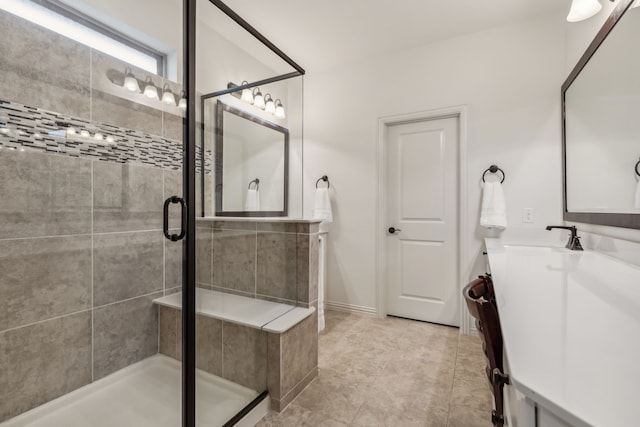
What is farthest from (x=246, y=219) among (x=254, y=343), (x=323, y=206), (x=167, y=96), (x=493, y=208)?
(x=493, y=208)

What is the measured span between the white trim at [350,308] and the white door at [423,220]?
0.65 feet

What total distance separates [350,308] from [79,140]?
263 cm

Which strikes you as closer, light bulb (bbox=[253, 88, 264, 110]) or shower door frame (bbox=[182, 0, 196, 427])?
shower door frame (bbox=[182, 0, 196, 427])

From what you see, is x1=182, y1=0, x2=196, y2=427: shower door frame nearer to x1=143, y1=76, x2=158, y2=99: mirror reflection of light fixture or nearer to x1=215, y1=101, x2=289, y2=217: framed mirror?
x1=215, y1=101, x2=289, y2=217: framed mirror

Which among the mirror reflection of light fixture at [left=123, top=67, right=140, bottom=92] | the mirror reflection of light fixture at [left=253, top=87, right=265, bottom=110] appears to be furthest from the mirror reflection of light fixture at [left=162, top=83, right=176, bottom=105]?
the mirror reflection of light fixture at [left=253, top=87, right=265, bottom=110]

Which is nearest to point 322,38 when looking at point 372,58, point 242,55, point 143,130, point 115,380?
point 372,58

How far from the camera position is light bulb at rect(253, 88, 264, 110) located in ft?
6.10

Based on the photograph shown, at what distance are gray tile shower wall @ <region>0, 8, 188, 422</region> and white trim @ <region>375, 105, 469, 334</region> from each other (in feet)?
6.04

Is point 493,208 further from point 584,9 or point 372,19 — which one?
point 372,19

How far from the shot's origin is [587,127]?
180cm

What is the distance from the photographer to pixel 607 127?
152 cm

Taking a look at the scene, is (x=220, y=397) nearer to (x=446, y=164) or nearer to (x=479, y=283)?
(x=479, y=283)

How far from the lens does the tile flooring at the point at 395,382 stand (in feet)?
5.06

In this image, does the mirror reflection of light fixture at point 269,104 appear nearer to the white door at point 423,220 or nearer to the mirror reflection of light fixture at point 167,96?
the mirror reflection of light fixture at point 167,96
